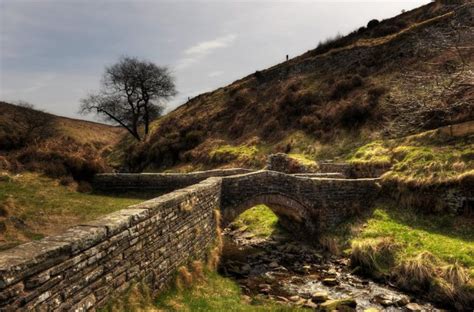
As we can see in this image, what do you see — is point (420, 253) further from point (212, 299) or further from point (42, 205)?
point (42, 205)

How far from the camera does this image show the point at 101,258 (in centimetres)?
671

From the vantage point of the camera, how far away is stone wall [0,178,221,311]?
4941 mm

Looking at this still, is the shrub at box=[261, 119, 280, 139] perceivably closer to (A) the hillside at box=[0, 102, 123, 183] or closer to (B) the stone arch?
(B) the stone arch

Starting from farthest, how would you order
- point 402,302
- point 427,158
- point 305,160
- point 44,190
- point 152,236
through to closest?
point 305,160, point 427,158, point 44,190, point 402,302, point 152,236

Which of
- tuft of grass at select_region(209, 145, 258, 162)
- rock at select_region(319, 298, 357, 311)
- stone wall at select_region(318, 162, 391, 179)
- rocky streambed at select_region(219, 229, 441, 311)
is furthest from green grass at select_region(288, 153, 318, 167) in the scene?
rock at select_region(319, 298, 357, 311)

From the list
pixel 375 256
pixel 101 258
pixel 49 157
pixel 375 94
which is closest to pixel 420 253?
pixel 375 256

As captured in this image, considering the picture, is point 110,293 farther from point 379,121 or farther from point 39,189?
point 379,121

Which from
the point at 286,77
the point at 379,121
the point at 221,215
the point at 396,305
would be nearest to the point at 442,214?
the point at 396,305

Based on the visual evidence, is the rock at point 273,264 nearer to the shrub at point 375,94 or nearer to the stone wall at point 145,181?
the stone wall at point 145,181

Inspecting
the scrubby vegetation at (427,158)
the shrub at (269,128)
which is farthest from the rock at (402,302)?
the shrub at (269,128)

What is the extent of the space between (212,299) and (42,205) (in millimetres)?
8280

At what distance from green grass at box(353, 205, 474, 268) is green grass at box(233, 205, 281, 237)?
220 inches

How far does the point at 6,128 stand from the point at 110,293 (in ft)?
76.6

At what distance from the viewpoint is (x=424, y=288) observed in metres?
12.5
